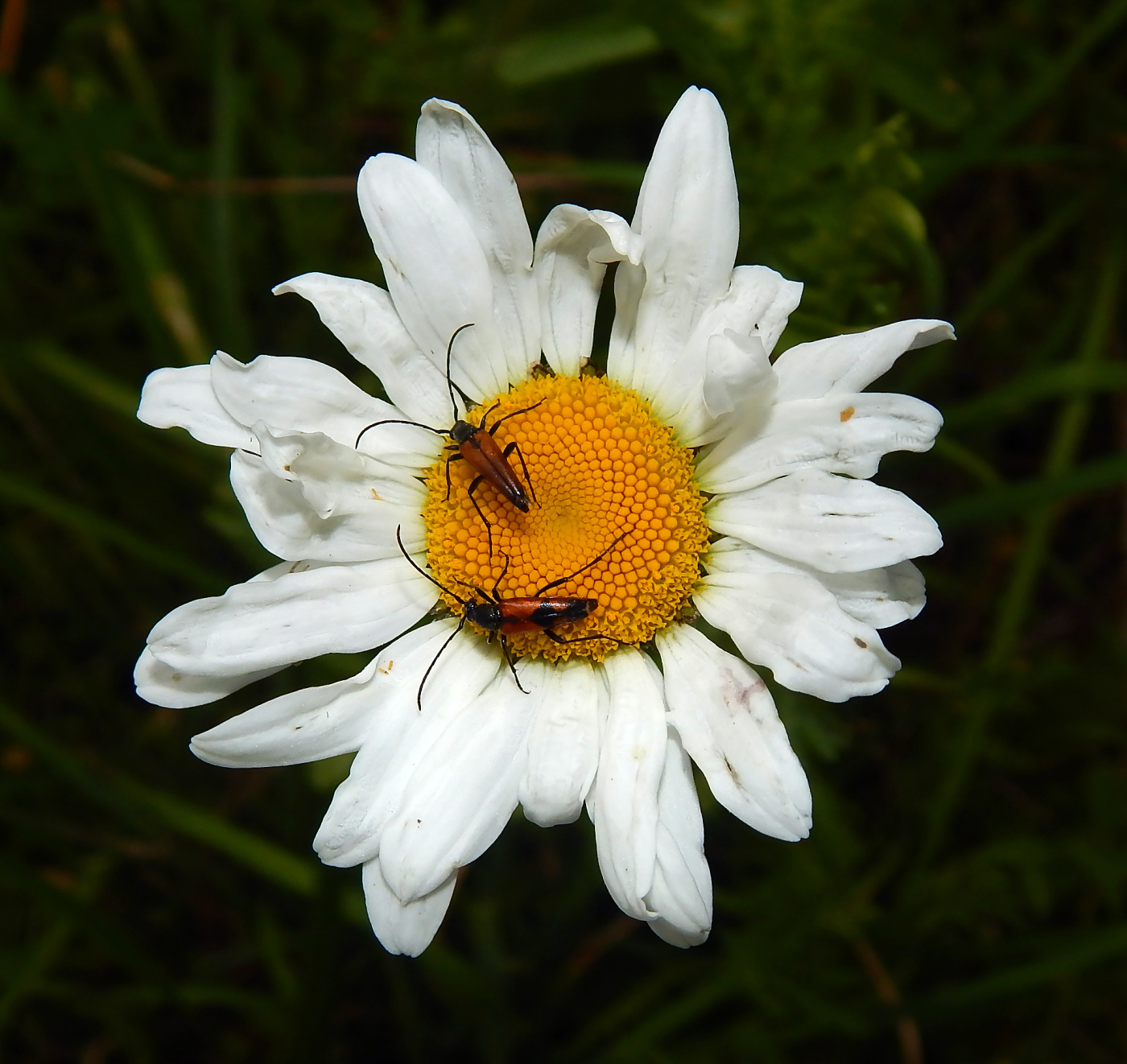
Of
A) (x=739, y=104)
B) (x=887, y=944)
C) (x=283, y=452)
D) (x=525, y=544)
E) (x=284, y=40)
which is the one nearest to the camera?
(x=283, y=452)

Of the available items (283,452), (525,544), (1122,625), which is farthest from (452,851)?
(1122,625)

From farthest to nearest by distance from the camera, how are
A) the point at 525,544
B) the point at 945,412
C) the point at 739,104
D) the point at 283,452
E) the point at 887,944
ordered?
the point at 887,944 → the point at 945,412 → the point at 739,104 → the point at 525,544 → the point at 283,452

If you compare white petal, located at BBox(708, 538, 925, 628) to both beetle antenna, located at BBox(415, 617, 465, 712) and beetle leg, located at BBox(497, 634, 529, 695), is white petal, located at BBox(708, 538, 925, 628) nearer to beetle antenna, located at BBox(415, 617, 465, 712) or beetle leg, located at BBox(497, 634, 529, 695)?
beetle leg, located at BBox(497, 634, 529, 695)

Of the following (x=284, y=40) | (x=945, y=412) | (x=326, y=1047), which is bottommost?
(x=326, y=1047)

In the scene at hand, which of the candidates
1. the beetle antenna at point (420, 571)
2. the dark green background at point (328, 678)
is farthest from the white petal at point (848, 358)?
the dark green background at point (328, 678)

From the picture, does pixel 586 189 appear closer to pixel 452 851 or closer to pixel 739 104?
pixel 739 104

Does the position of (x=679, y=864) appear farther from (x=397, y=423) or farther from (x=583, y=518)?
(x=397, y=423)

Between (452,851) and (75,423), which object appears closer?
(452,851)

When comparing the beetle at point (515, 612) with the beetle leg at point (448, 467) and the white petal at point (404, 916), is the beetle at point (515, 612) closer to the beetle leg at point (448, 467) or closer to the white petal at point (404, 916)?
the beetle leg at point (448, 467)
